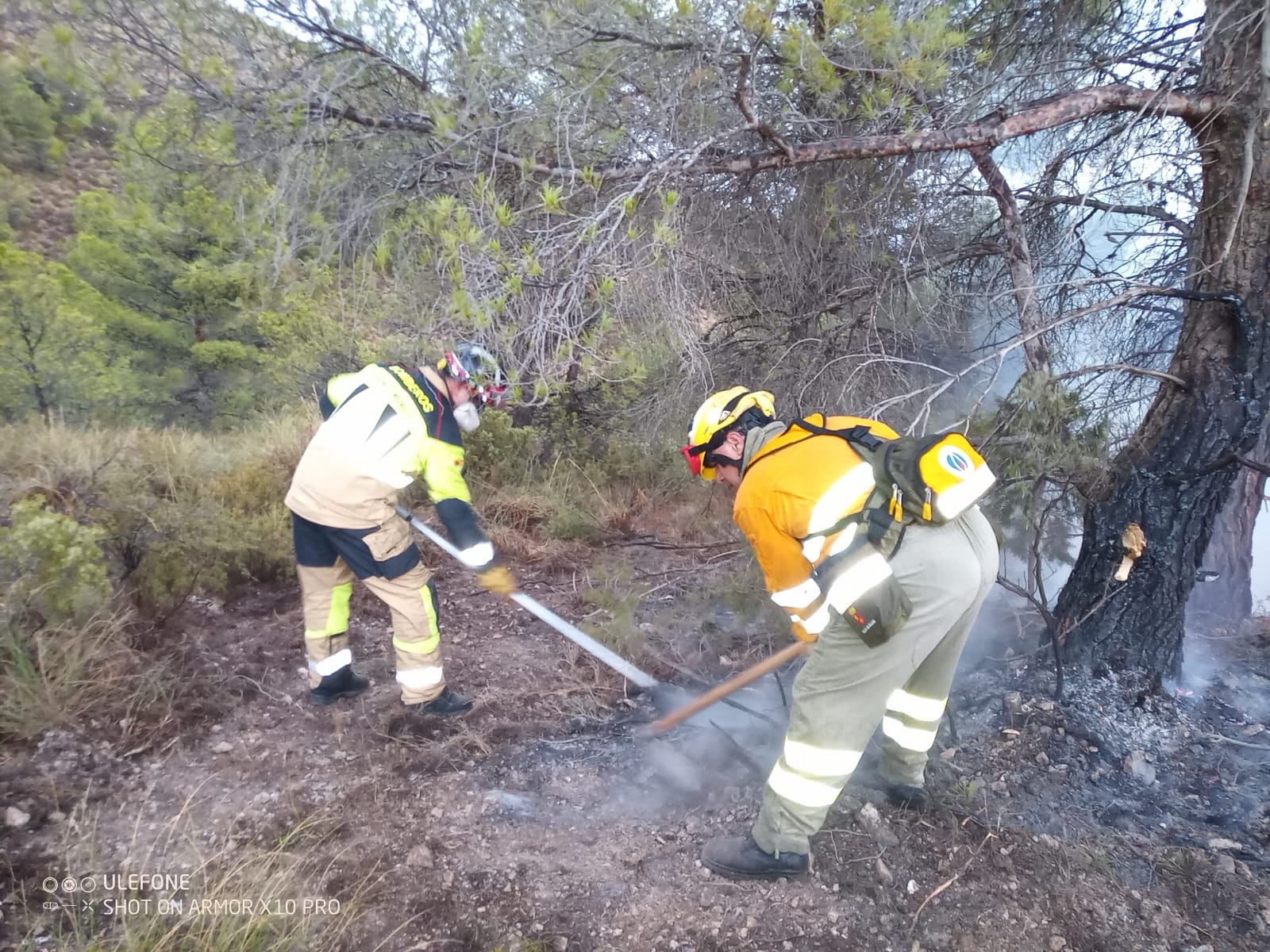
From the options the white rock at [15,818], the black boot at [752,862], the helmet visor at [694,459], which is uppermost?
the helmet visor at [694,459]

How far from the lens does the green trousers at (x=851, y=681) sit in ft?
8.13

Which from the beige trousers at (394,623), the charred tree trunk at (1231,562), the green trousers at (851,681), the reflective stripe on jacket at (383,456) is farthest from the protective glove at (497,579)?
the charred tree trunk at (1231,562)

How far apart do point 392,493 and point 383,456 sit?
0.70 feet

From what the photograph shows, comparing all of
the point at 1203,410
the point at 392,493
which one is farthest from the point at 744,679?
the point at 1203,410

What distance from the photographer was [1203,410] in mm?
3309

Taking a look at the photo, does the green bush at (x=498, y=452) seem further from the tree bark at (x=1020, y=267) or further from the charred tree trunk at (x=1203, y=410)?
the charred tree trunk at (x=1203, y=410)

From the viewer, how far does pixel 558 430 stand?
22.5 feet

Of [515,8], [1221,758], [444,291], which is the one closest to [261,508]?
[444,291]

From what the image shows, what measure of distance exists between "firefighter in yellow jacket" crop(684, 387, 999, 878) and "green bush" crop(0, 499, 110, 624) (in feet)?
9.88

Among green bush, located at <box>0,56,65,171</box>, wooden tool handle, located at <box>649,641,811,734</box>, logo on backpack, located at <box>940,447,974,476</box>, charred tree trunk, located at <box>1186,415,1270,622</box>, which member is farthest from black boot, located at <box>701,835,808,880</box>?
charred tree trunk, located at <box>1186,415,1270,622</box>

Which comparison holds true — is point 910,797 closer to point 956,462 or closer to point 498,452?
point 956,462

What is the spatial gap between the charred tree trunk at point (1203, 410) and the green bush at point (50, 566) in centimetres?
494

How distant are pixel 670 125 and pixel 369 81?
1361mm

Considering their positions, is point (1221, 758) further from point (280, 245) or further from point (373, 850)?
point (280, 245)
